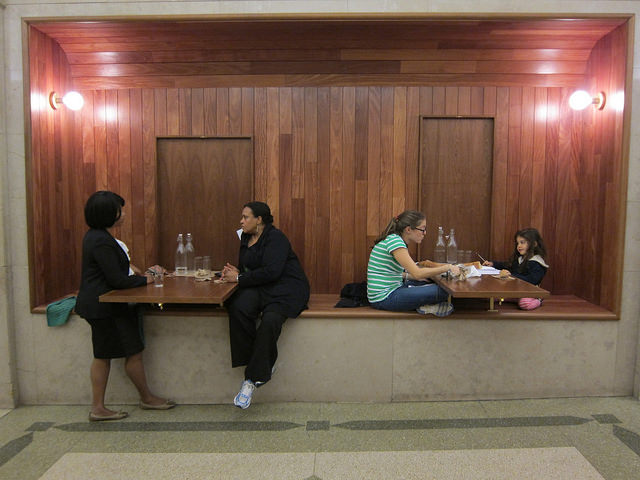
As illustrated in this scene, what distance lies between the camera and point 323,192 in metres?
4.10

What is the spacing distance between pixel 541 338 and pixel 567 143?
A: 182 centimetres

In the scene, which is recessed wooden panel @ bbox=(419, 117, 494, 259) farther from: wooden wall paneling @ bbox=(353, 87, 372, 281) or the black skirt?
the black skirt

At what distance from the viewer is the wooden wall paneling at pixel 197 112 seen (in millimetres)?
4043

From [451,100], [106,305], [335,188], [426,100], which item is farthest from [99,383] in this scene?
[451,100]

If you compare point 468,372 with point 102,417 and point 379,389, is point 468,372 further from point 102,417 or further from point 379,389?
point 102,417

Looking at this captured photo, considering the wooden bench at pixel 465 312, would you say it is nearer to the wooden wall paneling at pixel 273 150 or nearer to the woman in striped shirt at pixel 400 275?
the woman in striped shirt at pixel 400 275

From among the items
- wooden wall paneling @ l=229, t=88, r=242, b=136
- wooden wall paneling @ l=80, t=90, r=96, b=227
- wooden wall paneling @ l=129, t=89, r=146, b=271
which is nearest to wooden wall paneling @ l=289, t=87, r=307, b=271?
wooden wall paneling @ l=229, t=88, r=242, b=136

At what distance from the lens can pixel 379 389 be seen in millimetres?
3328

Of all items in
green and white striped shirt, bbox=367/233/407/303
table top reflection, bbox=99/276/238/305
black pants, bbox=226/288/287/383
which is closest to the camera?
table top reflection, bbox=99/276/238/305

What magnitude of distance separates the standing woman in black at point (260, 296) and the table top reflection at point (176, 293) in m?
0.14

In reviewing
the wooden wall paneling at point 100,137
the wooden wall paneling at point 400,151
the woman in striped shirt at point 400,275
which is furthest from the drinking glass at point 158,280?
the wooden wall paneling at point 400,151

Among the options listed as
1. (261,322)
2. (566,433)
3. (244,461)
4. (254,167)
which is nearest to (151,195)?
(254,167)

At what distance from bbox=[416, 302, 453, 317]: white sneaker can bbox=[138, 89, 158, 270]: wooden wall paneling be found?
243 cm

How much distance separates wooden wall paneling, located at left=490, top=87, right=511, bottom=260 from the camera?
13.2 feet
